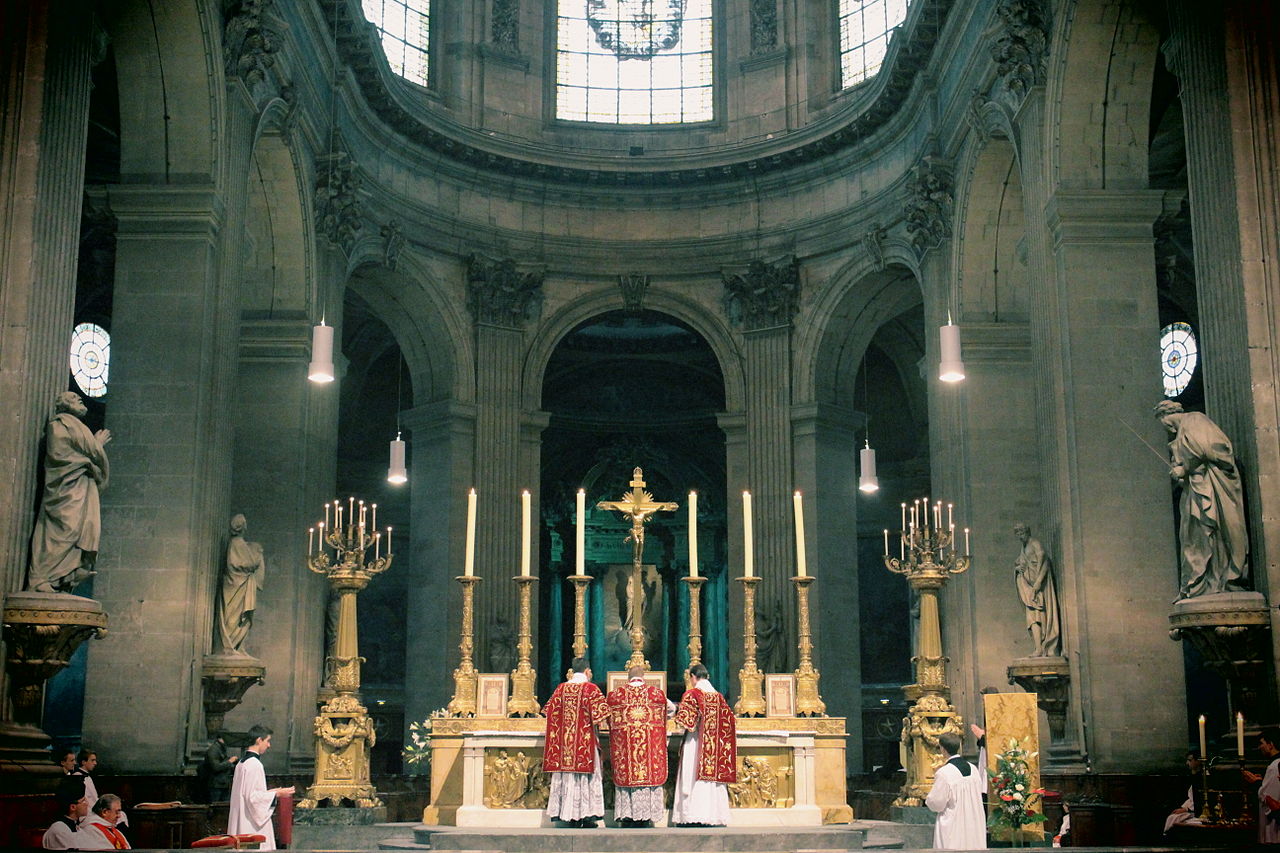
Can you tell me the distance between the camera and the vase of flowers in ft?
44.9

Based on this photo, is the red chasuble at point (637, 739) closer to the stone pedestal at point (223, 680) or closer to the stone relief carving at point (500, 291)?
the stone pedestal at point (223, 680)

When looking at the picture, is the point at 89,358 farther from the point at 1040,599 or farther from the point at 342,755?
the point at 1040,599

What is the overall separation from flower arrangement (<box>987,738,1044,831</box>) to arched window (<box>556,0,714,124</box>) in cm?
1970

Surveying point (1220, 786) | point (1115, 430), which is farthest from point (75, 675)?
point (1220, 786)

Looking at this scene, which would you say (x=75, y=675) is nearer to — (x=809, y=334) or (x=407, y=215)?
(x=407, y=215)

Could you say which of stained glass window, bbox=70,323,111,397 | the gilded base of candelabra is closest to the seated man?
the gilded base of candelabra

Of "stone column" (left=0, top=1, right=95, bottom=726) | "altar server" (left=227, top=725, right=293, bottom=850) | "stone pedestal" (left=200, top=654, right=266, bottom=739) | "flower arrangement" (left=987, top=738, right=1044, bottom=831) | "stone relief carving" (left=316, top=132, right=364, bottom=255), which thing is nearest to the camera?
"stone column" (left=0, top=1, right=95, bottom=726)

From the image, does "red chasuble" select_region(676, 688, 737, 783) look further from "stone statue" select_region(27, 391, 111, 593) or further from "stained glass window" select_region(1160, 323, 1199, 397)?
"stained glass window" select_region(1160, 323, 1199, 397)

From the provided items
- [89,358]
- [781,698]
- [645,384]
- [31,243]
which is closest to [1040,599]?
[781,698]

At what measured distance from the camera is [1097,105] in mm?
18141

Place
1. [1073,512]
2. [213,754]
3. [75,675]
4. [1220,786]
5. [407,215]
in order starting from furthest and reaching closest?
[75,675], [407,215], [1073,512], [213,754], [1220,786]

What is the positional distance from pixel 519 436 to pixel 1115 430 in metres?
13.4

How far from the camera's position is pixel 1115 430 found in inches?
685

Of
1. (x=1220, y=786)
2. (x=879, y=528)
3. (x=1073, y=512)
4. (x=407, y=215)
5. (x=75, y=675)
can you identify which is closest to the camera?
(x=1220, y=786)
